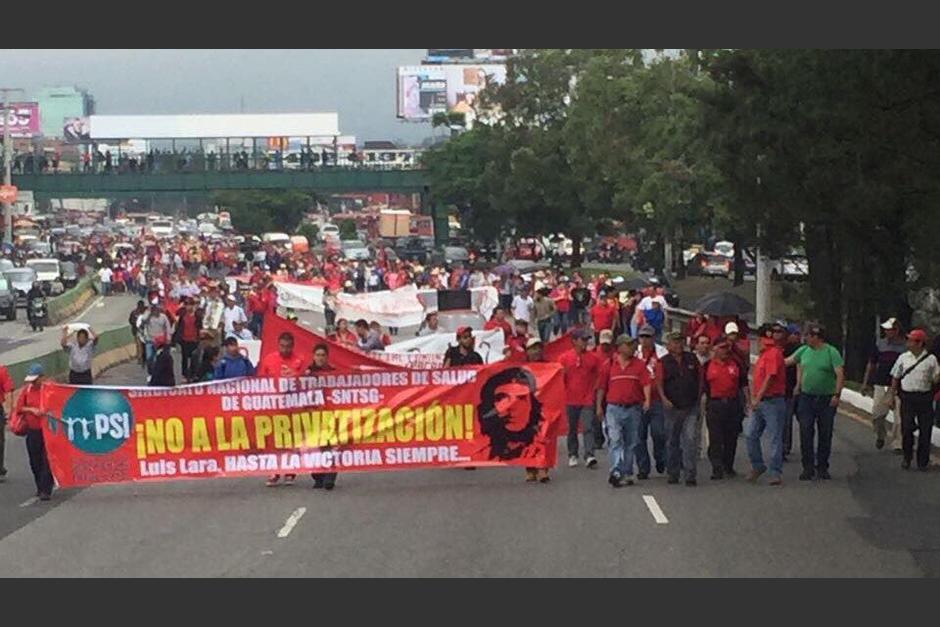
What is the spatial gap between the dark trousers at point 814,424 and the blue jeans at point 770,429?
0.24 metres

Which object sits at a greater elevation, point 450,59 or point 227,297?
point 450,59

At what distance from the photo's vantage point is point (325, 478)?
19812 millimetres

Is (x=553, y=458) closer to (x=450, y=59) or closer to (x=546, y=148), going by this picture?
(x=546, y=148)

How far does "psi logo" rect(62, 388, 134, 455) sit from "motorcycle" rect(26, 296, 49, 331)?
37.2m

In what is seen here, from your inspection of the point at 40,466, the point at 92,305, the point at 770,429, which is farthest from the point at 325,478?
the point at 92,305

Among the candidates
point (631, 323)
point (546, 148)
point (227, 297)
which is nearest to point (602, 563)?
point (631, 323)

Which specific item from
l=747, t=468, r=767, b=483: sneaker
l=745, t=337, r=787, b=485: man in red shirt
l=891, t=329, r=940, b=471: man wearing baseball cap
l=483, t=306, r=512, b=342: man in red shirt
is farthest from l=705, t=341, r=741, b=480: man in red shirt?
l=483, t=306, r=512, b=342: man in red shirt

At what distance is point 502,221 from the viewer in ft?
322

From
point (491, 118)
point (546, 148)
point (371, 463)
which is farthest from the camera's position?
point (491, 118)

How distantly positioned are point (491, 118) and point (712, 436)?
252 ft

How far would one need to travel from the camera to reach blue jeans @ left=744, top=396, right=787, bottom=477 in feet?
64.0

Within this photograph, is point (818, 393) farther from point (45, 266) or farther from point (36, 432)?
point (45, 266)

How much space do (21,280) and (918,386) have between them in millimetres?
50384

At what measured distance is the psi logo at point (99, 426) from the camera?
63.6 feet
